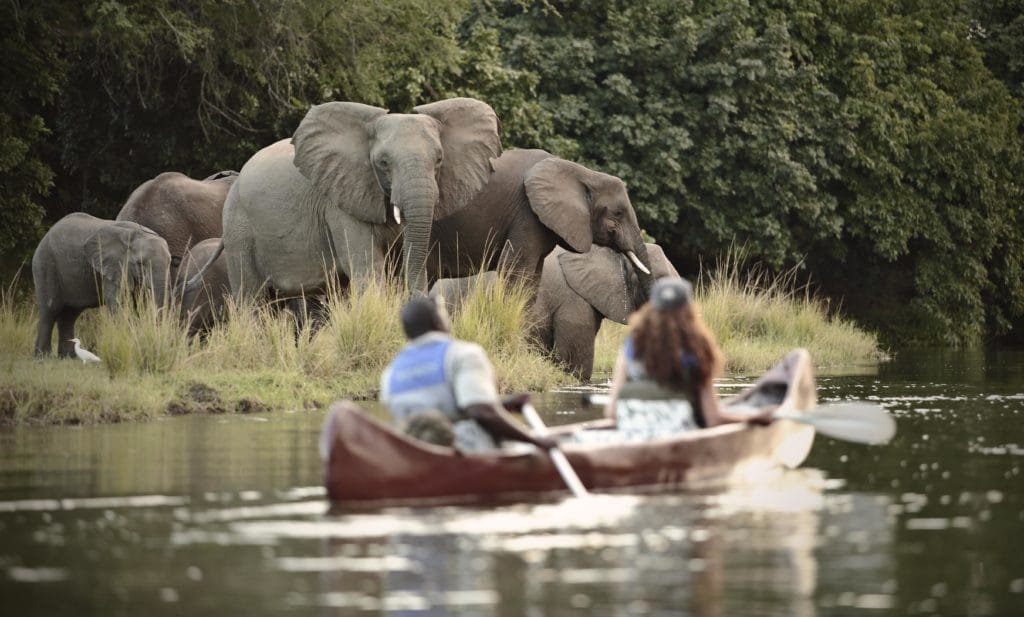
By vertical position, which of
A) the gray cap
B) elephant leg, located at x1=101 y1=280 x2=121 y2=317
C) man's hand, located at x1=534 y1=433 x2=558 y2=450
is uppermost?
the gray cap

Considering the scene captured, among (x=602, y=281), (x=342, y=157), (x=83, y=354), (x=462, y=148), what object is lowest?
(x=83, y=354)

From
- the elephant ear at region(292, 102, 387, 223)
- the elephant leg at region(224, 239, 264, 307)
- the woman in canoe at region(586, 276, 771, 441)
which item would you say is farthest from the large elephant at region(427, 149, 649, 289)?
the woman in canoe at region(586, 276, 771, 441)

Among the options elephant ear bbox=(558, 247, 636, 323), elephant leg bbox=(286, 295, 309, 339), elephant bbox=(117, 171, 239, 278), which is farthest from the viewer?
elephant bbox=(117, 171, 239, 278)

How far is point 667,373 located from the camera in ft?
37.5

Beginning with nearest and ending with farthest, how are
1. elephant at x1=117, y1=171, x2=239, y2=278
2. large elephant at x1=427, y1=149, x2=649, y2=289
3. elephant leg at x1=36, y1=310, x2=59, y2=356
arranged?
elephant leg at x1=36, y1=310, x2=59, y2=356
large elephant at x1=427, y1=149, x2=649, y2=289
elephant at x1=117, y1=171, x2=239, y2=278

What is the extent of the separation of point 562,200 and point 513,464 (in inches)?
475

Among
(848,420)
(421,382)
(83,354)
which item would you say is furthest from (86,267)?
(421,382)

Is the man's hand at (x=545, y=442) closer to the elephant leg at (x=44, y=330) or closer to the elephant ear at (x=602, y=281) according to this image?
the elephant leg at (x=44, y=330)

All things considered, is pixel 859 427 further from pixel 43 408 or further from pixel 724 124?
pixel 724 124

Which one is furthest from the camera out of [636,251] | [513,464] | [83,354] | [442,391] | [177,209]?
[177,209]

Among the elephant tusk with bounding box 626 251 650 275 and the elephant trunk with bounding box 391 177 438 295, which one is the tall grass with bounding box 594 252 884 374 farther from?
the elephant trunk with bounding box 391 177 438 295

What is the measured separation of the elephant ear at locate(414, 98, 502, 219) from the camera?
2181 centimetres

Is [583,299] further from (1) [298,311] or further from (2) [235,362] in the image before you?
(2) [235,362]

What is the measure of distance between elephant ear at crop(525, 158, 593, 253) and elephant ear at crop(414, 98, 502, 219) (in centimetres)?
55
